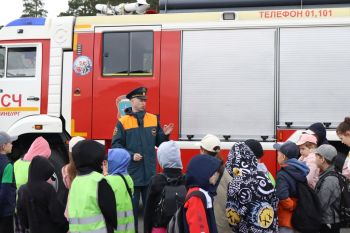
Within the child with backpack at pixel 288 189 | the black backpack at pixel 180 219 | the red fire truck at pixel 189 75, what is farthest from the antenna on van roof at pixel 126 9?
the black backpack at pixel 180 219

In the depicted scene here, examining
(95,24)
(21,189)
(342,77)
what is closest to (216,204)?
(21,189)

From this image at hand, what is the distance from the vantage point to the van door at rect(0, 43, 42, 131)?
8516 mm

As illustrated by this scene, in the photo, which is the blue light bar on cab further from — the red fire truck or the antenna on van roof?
the antenna on van roof

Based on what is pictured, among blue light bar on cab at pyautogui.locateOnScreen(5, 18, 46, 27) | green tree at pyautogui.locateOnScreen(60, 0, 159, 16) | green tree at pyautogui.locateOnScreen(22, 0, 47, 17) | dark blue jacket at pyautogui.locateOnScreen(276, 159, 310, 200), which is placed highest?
green tree at pyautogui.locateOnScreen(22, 0, 47, 17)

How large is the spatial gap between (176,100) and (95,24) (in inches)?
75.3

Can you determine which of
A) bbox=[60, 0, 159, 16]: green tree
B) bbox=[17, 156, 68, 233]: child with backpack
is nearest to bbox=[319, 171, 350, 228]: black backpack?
bbox=[17, 156, 68, 233]: child with backpack

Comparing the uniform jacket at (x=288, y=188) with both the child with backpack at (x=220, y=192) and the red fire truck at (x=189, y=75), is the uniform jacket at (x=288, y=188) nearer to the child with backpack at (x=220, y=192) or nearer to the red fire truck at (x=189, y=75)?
the child with backpack at (x=220, y=192)

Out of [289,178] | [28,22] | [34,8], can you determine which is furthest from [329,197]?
[34,8]

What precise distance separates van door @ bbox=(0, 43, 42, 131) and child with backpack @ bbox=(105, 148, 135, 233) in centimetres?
452

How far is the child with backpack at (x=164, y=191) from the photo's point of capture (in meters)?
4.11

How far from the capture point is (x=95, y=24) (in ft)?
27.6

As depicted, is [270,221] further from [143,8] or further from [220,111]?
[143,8]

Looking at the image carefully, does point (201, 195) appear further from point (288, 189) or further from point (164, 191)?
point (288, 189)

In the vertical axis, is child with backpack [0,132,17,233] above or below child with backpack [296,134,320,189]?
below
